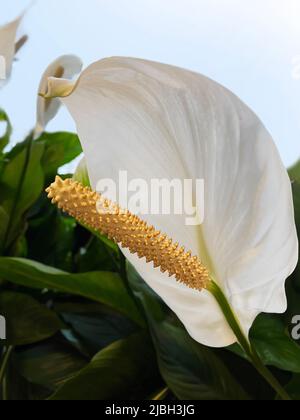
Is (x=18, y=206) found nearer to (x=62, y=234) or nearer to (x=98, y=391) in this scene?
(x=62, y=234)

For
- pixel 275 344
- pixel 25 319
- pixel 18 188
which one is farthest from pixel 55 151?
pixel 275 344

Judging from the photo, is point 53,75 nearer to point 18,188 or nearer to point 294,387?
point 18,188

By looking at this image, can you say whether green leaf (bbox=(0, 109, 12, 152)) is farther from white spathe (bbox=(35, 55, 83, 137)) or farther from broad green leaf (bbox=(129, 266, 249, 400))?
broad green leaf (bbox=(129, 266, 249, 400))

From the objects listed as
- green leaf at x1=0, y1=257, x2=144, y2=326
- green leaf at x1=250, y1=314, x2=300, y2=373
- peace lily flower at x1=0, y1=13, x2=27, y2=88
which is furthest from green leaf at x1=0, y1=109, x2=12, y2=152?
green leaf at x1=250, y1=314, x2=300, y2=373

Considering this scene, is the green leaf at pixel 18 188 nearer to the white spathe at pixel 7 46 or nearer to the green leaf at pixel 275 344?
the white spathe at pixel 7 46

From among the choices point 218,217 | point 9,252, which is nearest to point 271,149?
point 218,217

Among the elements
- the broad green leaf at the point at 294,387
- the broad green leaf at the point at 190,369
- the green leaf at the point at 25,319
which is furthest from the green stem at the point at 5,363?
the broad green leaf at the point at 294,387
